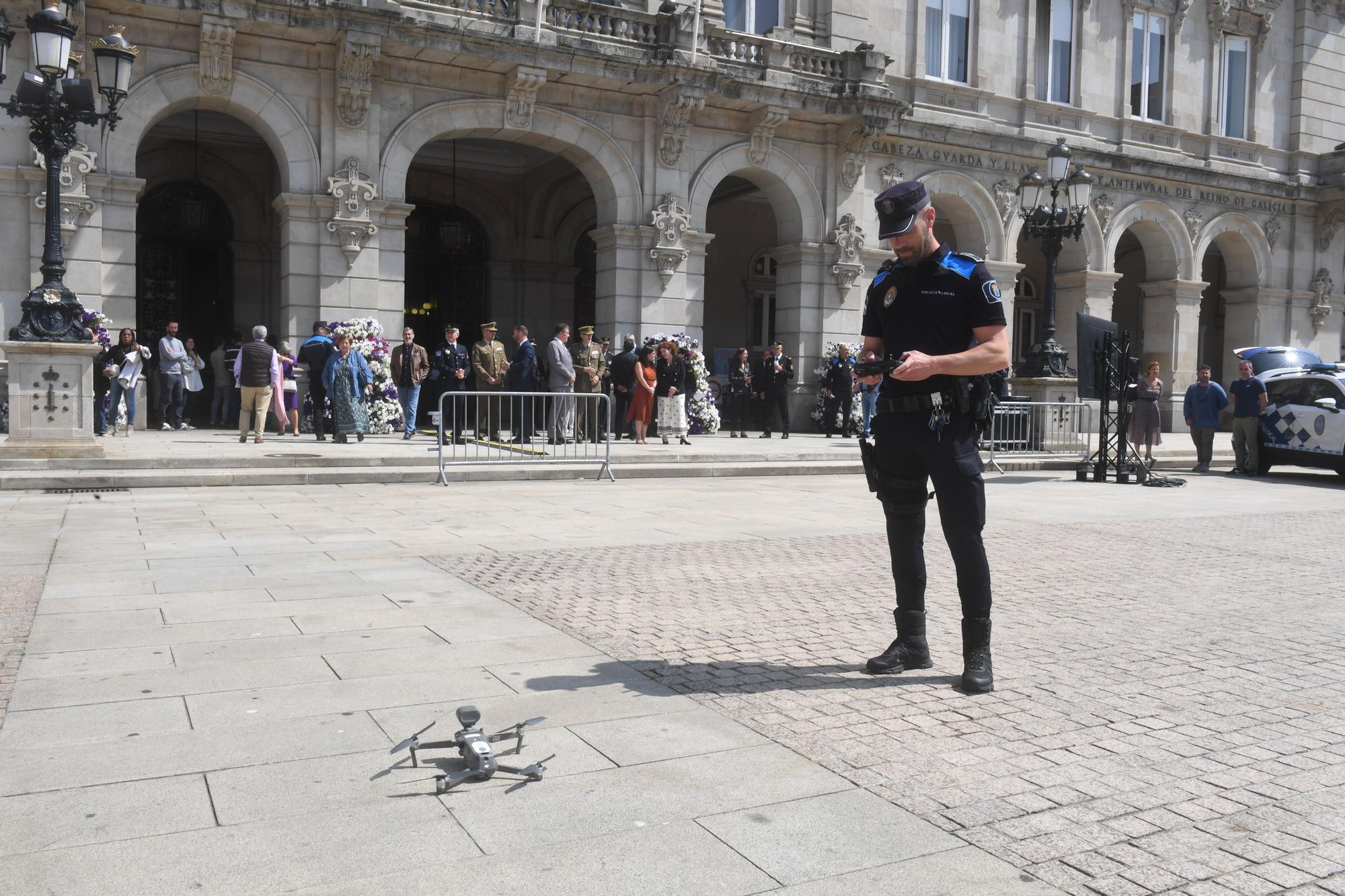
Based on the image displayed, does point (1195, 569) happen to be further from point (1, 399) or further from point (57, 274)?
point (1, 399)

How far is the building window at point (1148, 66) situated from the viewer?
28234mm

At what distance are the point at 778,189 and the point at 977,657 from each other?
788 inches

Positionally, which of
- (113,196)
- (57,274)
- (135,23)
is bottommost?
(57,274)

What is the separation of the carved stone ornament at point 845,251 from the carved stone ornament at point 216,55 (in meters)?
11.9

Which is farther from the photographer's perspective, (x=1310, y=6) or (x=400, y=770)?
(x=1310, y=6)

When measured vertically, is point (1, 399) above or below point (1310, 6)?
below

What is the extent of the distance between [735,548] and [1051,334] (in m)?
13.7

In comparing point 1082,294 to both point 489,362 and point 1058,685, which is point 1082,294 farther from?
point 1058,685

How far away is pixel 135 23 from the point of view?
1780cm

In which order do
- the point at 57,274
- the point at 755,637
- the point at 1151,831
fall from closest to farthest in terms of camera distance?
1. the point at 1151,831
2. the point at 755,637
3. the point at 57,274

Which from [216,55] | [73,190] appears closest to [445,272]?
[216,55]

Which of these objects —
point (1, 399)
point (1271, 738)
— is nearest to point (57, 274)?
point (1, 399)

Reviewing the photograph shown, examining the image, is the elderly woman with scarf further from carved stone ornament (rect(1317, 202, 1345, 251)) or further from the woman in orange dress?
carved stone ornament (rect(1317, 202, 1345, 251))

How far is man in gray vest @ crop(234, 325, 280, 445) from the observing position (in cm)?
1636
